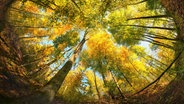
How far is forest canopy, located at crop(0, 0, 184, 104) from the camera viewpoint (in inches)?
302

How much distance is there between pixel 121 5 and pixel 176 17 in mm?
3393

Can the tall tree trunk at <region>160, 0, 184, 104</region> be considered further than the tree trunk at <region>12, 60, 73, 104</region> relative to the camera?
No

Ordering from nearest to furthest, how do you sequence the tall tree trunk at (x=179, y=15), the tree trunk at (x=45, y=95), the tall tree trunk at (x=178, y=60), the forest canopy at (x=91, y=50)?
1. the tall tree trunk at (x=179, y=15)
2. the tall tree trunk at (x=178, y=60)
3. the tree trunk at (x=45, y=95)
4. the forest canopy at (x=91, y=50)

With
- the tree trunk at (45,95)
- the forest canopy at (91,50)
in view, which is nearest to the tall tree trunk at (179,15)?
the forest canopy at (91,50)

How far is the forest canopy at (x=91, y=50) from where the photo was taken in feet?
25.2

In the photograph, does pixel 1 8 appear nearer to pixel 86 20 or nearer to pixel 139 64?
pixel 86 20

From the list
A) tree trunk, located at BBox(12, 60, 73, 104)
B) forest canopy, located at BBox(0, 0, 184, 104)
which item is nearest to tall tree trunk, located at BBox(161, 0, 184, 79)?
forest canopy, located at BBox(0, 0, 184, 104)

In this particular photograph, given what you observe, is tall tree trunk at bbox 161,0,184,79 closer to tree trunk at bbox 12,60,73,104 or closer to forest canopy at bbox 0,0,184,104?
forest canopy at bbox 0,0,184,104

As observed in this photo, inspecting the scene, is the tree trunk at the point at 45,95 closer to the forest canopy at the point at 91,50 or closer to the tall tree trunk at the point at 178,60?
the forest canopy at the point at 91,50

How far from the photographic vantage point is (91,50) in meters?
12.0

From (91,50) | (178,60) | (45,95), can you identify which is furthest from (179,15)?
(91,50)

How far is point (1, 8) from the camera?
335 inches

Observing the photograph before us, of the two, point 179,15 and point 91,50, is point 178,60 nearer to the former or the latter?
point 179,15

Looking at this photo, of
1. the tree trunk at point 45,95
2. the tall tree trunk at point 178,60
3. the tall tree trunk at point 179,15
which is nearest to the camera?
the tall tree trunk at point 179,15
